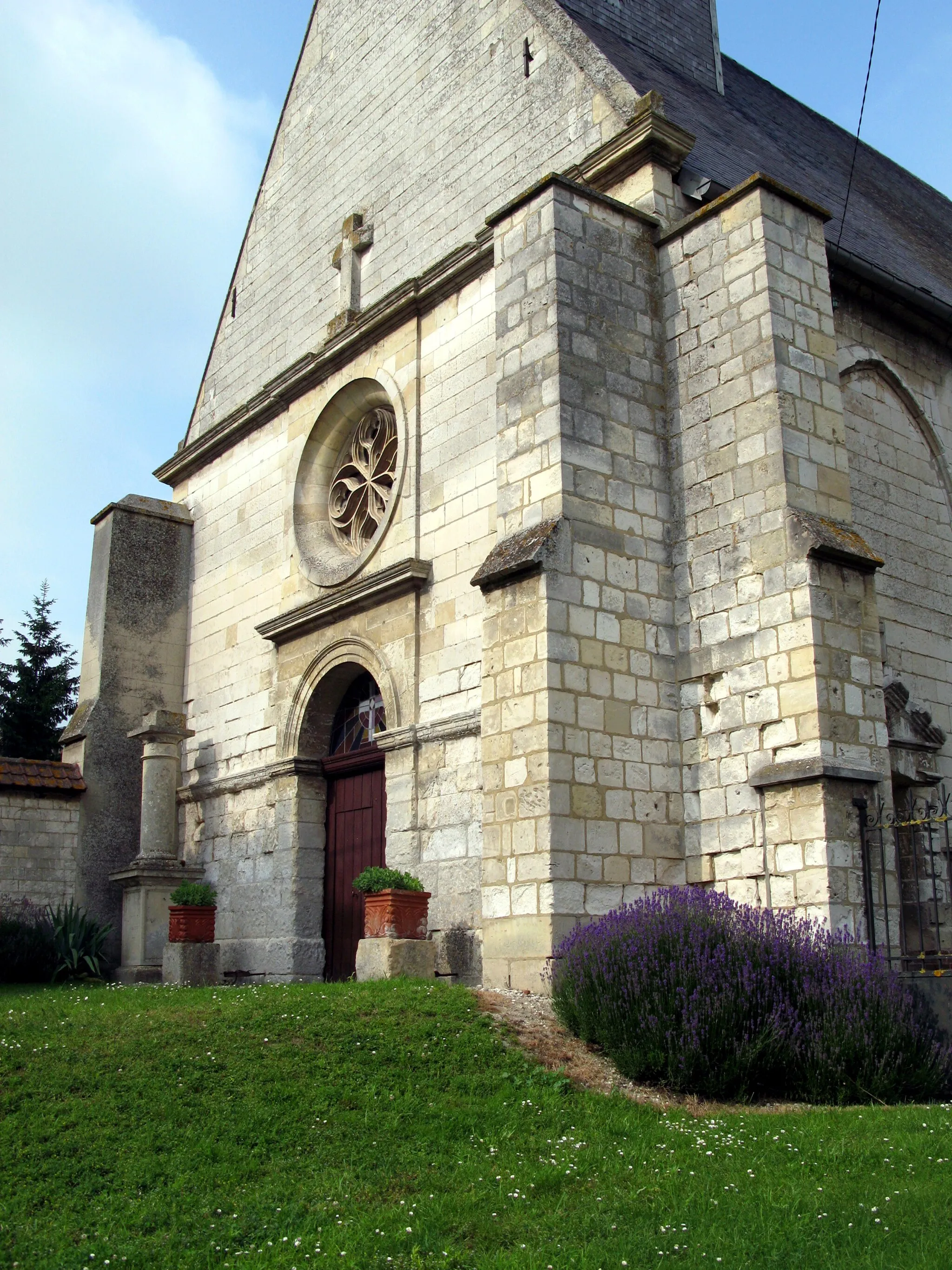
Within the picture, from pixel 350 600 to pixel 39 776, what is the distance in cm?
454

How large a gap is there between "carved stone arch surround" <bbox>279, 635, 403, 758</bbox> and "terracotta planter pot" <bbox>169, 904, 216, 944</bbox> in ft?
5.34

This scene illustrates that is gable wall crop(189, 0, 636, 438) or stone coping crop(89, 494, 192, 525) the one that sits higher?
gable wall crop(189, 0, 636, 438)

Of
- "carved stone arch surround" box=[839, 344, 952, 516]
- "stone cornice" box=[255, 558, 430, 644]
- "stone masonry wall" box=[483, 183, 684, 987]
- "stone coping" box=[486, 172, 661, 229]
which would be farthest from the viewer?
"carved stone arch surround" box=[839, 344, 952, 516]

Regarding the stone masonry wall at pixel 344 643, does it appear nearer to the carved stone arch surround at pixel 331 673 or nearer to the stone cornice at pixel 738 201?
the carved stone arch surround at pixel 331 673

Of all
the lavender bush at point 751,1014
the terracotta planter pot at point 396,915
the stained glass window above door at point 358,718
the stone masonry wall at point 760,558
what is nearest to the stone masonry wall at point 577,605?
the stone masonry wall at point 760,558

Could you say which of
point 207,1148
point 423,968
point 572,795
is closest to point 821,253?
point 572,795

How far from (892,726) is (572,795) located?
130 inches

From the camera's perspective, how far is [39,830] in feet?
43.9

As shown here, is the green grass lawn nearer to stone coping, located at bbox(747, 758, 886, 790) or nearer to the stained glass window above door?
stone coping, located at bbox(747, 758, 886, 790)

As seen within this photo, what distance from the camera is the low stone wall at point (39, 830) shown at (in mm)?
13172

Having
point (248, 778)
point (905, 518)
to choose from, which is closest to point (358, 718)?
point (248, 778)

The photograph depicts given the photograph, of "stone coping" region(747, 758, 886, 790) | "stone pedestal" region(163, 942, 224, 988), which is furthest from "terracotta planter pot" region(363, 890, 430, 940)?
"stone pedestal" region(163, 942, 224, 988)

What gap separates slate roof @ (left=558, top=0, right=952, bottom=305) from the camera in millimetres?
11273

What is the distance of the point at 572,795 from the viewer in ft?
26.2
